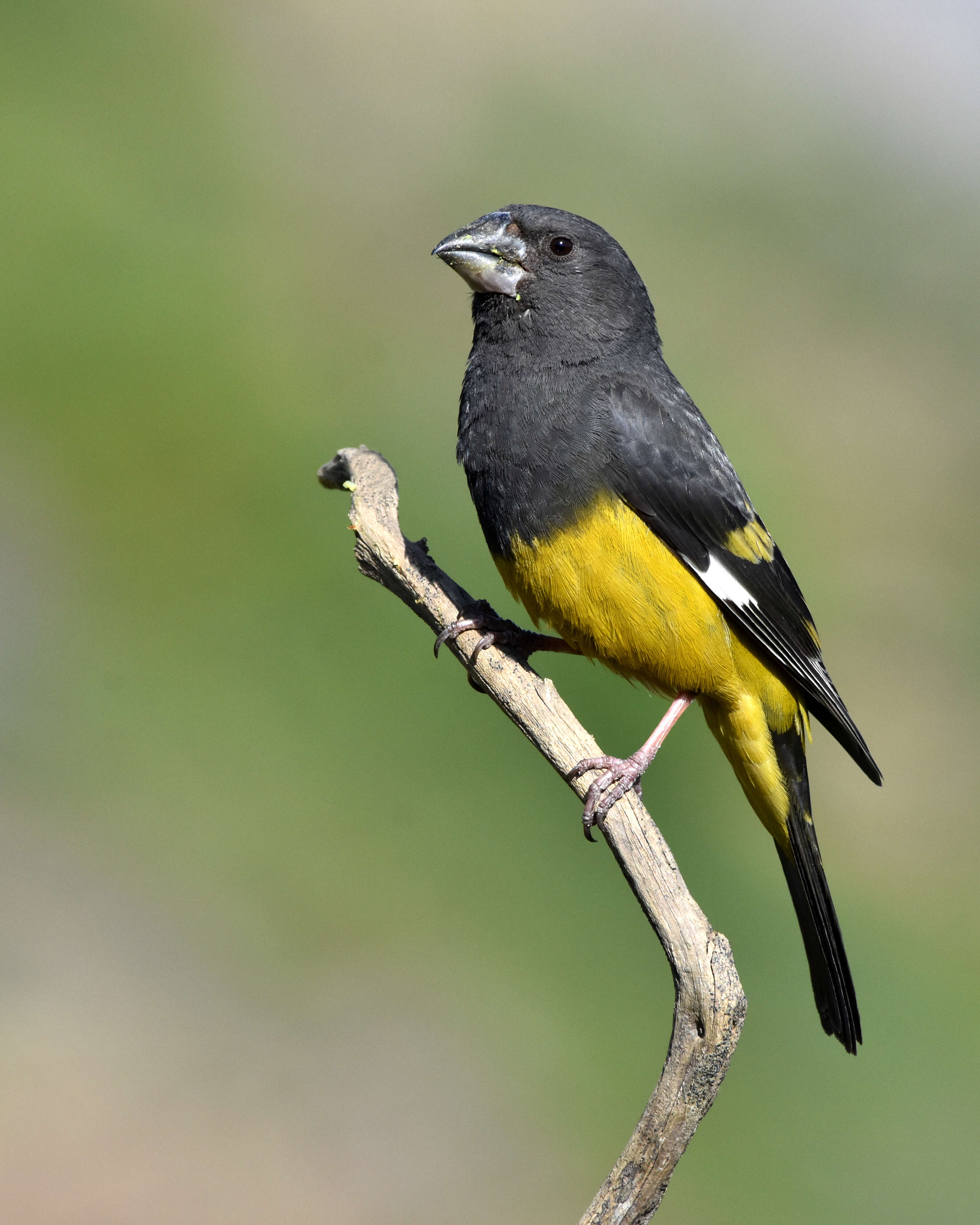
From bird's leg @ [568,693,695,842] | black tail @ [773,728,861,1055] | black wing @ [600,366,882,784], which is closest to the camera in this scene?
bird's leg @ [568,693,695,842]

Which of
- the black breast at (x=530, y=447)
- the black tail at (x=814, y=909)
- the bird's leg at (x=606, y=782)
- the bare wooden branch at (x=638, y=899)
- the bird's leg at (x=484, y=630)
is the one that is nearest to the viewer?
the bare wooden branch at (x=638, y=899)

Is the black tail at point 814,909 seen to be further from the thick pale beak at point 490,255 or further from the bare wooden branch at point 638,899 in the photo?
the thick pale beak at point 490,255

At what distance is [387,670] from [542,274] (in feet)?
17.4

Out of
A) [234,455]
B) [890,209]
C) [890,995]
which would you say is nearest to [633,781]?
[890,995]

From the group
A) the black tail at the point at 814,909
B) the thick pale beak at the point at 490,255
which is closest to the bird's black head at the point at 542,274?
the thick pale beak at the point at 490,255

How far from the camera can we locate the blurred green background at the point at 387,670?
24.1 feet

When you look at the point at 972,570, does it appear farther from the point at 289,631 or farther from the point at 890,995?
the point at 289,631

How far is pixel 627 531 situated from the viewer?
15.0ft

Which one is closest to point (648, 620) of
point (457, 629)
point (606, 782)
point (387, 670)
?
point (606, 782)

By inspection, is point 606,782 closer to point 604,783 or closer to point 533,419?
point 604,783

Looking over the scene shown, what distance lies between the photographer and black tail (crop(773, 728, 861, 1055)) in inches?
194

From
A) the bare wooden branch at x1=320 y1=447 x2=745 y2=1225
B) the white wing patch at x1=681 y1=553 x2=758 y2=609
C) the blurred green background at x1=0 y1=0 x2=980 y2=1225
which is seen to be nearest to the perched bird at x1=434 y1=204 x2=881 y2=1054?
the white wing patch at x1=681 y1=553 x2=758 y2=609

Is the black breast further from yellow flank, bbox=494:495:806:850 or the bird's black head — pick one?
the bird's black head

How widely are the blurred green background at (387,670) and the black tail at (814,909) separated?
8.71 feet
